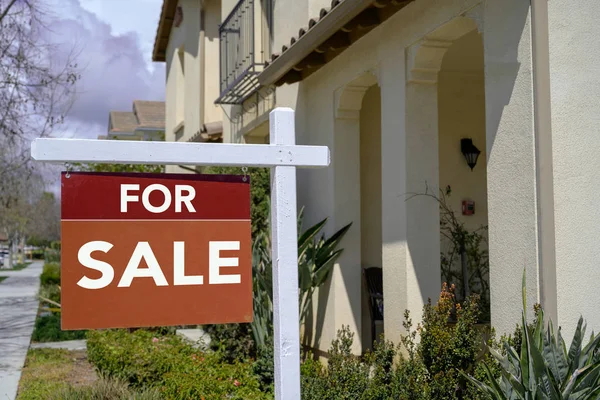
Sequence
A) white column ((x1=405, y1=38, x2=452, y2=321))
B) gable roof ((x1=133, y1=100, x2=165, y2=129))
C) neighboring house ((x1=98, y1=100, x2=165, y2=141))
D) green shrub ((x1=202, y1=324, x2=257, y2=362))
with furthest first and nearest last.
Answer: gable roof ((x1=133, y1=100, x2=165, y2=129)), neighboring house ((x1=98, y1=100, x2=165, y2=141)), green shrub ((x1=202, y1=324, x2=257, y2=362)), white column ((x1=405, y1=38, x2=452, y2=321))

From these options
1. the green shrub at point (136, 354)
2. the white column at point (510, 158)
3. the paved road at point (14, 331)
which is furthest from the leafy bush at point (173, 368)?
the white column at point (510, 158)

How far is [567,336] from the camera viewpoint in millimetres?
4449

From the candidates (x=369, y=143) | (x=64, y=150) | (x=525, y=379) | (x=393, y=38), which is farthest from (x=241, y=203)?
(x=369, y=143)

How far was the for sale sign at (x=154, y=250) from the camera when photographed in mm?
2814

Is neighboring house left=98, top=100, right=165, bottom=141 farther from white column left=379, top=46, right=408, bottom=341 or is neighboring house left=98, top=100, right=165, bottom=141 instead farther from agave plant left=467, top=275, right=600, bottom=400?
agave plant left=467, top=275, right=600, bottom=400

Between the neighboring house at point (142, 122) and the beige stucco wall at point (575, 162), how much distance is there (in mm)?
21486

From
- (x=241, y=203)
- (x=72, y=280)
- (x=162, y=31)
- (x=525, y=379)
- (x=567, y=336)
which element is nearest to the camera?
(x=72, y=280)

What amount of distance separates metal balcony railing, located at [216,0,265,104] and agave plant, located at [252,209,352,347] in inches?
116

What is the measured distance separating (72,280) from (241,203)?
0.77m

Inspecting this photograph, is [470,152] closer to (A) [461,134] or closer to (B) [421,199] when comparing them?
(A) [461,134]

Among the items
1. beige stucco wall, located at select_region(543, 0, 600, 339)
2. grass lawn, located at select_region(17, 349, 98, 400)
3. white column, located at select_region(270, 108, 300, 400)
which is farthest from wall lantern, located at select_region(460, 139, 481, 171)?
white column, located at select_region(270, 108, 300, 400)

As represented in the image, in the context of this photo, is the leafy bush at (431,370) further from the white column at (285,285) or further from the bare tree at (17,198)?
the bare tree at (17,198)

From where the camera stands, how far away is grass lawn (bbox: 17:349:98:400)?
7700mm

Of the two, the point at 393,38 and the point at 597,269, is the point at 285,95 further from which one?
the point at 597,269
